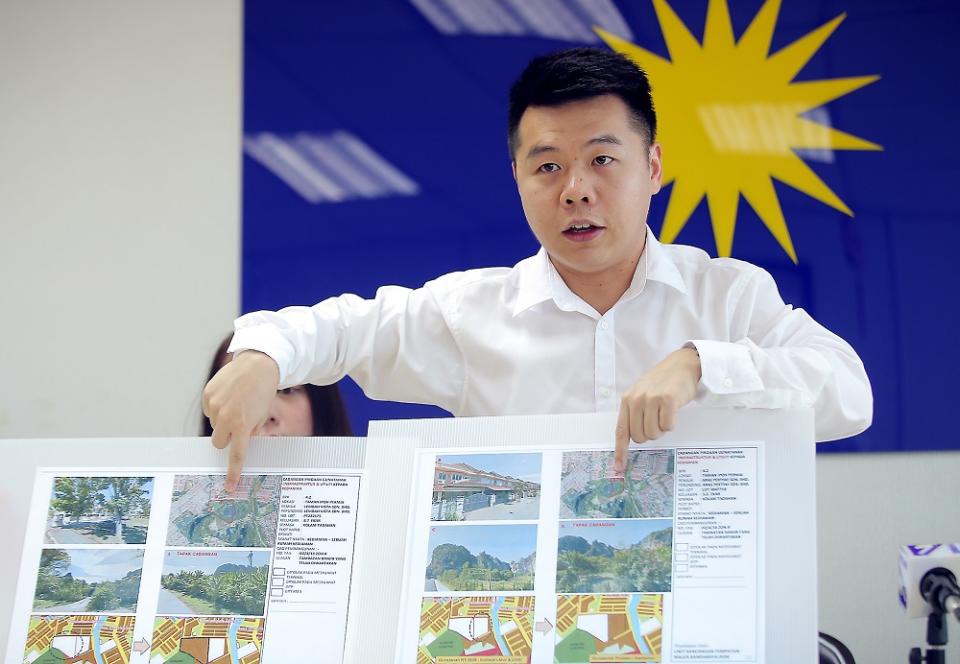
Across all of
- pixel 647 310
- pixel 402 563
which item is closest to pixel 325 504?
pixel 402 563

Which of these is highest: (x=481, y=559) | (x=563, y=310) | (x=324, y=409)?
(x=563, y=310)

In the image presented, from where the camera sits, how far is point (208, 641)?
1.09 metres

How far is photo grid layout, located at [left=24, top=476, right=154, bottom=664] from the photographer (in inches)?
44.1

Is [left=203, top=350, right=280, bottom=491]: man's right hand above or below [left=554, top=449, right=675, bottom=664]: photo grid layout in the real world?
above

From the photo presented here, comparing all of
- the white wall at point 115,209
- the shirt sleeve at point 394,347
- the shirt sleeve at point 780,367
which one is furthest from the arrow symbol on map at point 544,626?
the white wall at point 115,209

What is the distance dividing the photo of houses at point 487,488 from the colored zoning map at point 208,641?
234 millimetres

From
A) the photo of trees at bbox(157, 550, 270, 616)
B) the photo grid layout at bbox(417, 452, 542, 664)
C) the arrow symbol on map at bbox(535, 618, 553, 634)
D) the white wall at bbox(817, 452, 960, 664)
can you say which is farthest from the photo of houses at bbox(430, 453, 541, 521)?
the white wall at bbox(817, 452, 960, 664)

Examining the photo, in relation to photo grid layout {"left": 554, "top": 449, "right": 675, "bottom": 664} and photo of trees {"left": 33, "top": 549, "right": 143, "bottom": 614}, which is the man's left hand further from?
photo of trees {"left": 33, "top": 549, "right": 143, "bottom": 614}

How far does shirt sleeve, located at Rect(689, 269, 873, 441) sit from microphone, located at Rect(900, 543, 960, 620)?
173 mm

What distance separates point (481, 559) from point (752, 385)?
1.10 ft

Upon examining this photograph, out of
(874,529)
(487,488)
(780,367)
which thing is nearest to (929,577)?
(780,367)

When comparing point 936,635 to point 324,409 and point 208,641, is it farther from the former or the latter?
point 324,409

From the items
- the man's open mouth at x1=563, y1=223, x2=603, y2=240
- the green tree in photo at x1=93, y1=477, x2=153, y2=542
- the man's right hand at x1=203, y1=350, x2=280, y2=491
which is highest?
the man's open mouth at x1=563, y1=223, x2=603, y2=240

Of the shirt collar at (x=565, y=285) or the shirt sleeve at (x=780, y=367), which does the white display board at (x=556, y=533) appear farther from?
the shirt collar at (x=565, y=285)
